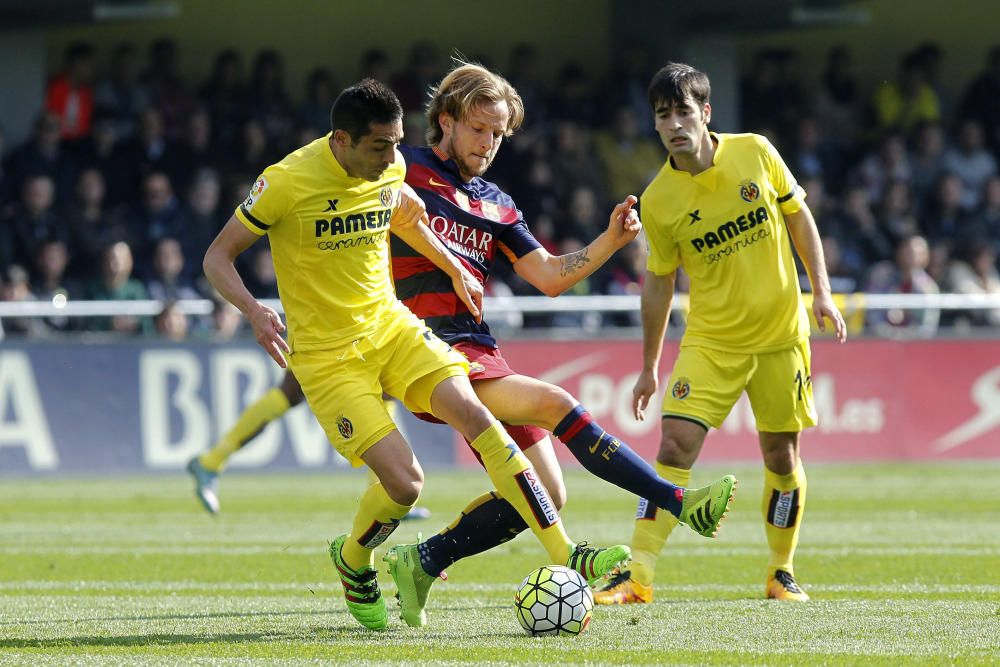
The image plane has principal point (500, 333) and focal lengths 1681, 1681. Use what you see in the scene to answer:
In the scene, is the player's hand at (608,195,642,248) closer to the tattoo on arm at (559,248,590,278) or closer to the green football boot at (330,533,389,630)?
the tattoo on arm at (559,248,590,278)

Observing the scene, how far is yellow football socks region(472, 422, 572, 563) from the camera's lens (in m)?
6.28

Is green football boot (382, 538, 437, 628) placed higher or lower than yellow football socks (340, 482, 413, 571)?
lower

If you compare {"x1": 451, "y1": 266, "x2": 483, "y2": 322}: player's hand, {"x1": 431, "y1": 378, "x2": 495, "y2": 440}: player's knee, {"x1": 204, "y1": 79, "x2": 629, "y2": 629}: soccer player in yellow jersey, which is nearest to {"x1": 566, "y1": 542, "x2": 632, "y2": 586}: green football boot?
{"x1": 204, "y1": 79, "x2": 629, "y2": 629}: soccer player in yellow jersey

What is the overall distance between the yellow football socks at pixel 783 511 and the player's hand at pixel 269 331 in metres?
2.58

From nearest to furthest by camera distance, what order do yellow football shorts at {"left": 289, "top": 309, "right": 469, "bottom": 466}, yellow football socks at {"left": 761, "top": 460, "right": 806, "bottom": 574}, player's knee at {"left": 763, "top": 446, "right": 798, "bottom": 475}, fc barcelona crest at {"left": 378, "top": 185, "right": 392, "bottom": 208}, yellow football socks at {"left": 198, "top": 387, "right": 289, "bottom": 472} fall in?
1. yellow football shorts at {"left": 289, "top": 309, "right": 469, "bottom": 466}
2. fc barcelona crest at {"left": 378, "top": 185, "right": 392, "bottom": 208}
3. yellow football socks at {"left": 761, "top": 460, "right": 806, "bottom": 574}
4. player's knee at {"left": 763, "top": 446, "right": 798, "bottom": 475}
5. yellow football socks at {"left": 198, "top": 387, "right": 289, "bottom": 472}

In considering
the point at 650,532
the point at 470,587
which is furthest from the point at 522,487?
the point at 470,587

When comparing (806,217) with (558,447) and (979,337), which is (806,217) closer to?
(558,447)

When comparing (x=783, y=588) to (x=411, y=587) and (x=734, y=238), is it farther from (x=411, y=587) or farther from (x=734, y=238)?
(x=411, y=587)

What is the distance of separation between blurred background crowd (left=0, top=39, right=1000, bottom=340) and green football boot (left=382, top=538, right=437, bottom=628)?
9.41m

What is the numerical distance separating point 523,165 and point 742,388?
12.1 m

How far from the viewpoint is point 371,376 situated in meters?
6.52

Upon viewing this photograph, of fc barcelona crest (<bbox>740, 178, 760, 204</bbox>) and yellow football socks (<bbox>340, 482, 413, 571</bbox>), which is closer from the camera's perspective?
yellow football socks (<bbox>340, 482, 413, 571</bbox>)

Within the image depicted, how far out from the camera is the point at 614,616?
6.83 meters

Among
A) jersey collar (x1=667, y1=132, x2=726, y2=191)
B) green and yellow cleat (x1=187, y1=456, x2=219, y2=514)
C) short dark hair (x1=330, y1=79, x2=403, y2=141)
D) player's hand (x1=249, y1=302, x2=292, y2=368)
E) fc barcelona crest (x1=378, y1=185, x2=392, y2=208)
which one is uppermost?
short dark hair (x1=330, y1=79, x2=403, y2=141)
